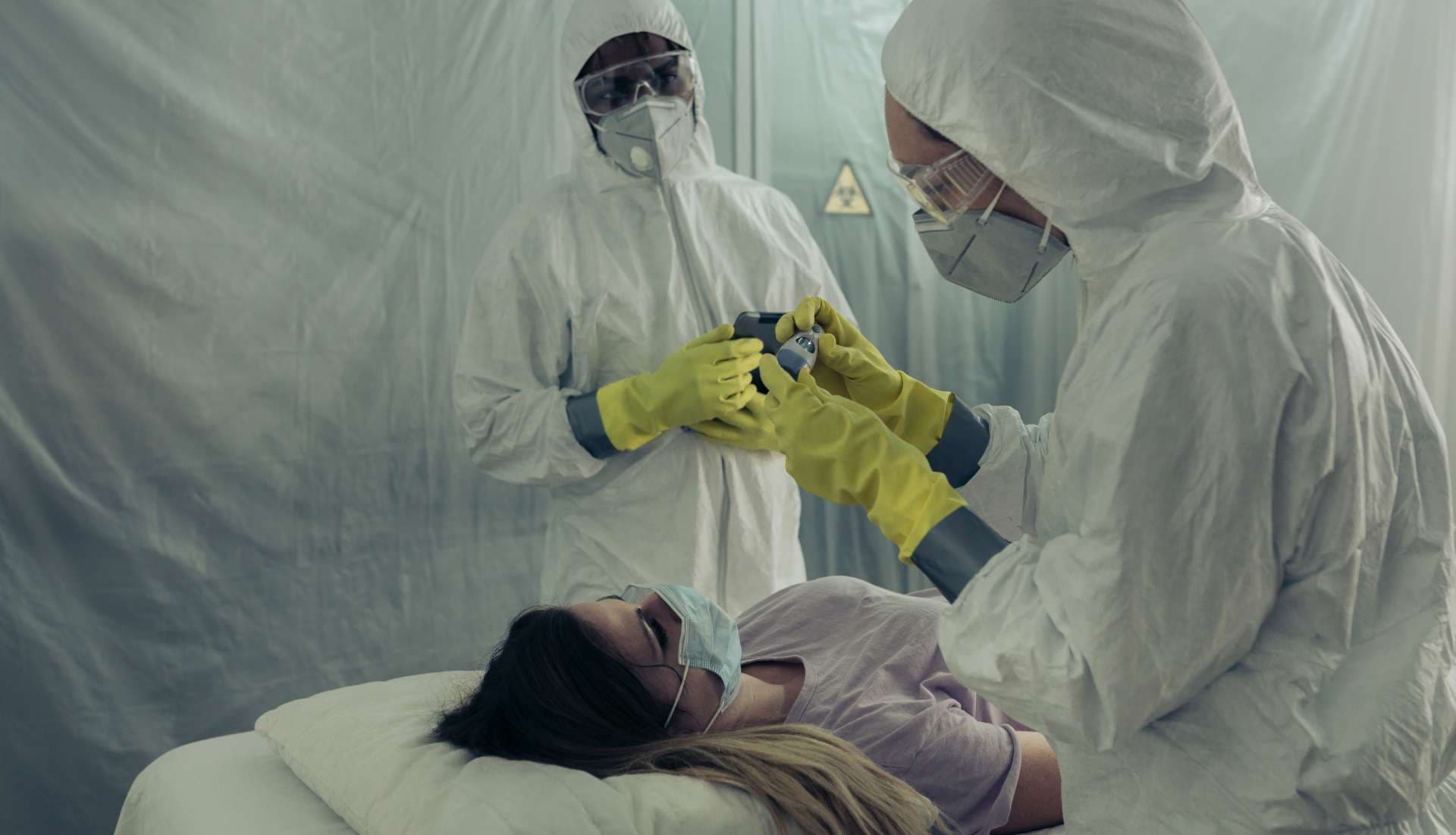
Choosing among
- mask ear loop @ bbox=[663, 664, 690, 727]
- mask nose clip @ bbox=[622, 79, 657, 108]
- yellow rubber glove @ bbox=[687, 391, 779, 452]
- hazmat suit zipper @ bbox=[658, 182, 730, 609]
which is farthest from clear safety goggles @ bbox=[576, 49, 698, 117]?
mask ear loop @ bbox=[663, 664, 690, 727]

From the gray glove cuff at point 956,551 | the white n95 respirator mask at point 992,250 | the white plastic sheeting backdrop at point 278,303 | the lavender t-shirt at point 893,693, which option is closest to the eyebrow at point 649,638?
the lavender t-shirt at point 893,693

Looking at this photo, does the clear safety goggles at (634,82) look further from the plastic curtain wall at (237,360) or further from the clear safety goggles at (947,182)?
the clear safety goggles at (947,182)

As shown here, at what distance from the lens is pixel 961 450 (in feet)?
Answer: 4.76

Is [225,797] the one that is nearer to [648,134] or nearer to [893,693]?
[893,693]

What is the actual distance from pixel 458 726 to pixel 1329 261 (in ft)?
3.58

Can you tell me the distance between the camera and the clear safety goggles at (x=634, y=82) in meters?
1.96

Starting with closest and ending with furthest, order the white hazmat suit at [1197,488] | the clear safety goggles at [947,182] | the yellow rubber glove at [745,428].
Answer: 1. the white hazmat suit at [1197,488]
2. the clear safety goggles at [947,182]
3. the yellow rubber glove at [745,428]

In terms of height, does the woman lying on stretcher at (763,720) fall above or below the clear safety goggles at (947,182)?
below

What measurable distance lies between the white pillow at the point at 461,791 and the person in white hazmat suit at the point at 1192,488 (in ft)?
1.37

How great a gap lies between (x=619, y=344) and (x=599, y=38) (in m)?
0.52

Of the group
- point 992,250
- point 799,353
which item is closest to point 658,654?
point 799,353

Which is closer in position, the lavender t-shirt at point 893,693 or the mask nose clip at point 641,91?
the lavender t-shirt at point 893,693

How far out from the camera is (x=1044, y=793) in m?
1.48

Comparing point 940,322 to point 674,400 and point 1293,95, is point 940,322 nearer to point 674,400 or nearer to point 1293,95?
point 1293,95
